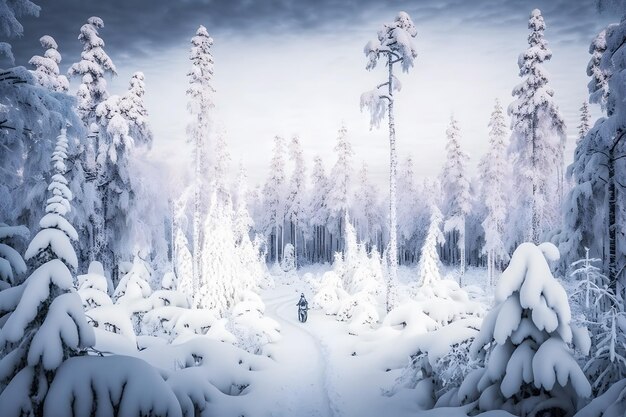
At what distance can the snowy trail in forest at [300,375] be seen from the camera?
9.53m

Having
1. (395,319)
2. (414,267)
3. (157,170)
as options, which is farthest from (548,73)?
(414,267)

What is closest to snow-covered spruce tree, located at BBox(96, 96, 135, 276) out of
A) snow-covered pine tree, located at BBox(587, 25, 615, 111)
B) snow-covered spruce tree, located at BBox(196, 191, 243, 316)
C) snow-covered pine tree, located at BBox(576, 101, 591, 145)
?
snow-covered spruce tree, located at BBox(196, 191, 243, 316)

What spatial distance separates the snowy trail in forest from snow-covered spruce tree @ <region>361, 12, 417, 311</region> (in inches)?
193

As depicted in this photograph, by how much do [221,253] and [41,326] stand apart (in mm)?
17053

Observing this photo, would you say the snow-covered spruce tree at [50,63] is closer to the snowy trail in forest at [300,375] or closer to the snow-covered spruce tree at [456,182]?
the snowy trail in forest at [300,375]

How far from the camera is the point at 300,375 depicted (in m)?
12.0

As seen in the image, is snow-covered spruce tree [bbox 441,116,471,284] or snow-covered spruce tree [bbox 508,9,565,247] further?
snow-covered spruce tree [bbox 441,116,471,284]

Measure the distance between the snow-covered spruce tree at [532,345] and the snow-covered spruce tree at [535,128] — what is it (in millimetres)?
17154

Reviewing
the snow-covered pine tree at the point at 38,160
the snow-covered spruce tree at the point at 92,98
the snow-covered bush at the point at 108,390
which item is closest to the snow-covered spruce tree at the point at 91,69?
the snow-covered spruce tree at the point at 92,98

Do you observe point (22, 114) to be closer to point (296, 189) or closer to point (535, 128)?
point (535, 128)

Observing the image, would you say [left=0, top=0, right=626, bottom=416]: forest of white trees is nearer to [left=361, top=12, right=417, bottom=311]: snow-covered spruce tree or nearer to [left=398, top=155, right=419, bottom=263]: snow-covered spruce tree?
[left=361, top=12, right=417, bottom=311]: snow-covered spruce tree

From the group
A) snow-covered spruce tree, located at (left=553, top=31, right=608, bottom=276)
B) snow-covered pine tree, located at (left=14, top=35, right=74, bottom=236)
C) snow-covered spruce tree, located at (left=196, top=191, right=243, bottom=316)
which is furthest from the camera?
snow-covered spruce tree, located at (left=196, top=191, right=243, bottom=316)

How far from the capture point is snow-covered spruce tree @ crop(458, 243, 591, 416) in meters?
5.41

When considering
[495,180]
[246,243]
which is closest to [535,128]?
[495,180]
